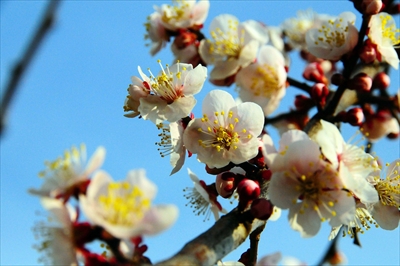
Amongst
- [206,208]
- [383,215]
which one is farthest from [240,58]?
[383,215]

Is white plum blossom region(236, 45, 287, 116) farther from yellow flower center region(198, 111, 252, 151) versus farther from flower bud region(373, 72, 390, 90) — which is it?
yellow flower center region(198, 111, 252, 151)

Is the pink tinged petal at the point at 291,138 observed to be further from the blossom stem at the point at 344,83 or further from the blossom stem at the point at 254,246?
the blossom stem at the point at 344,83

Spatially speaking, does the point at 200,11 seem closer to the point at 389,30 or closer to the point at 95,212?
the point at 389,30

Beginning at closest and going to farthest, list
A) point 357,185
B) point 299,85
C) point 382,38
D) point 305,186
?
1. point 357,185
2. point 305,186
3. point 382,38
4. point 299,85

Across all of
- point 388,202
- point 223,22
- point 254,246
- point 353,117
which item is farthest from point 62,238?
point 223,22

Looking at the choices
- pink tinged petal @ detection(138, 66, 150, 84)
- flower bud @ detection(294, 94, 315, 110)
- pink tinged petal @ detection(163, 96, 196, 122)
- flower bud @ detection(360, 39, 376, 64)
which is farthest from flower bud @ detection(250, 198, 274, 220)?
flower bud @ detection(294, 94, 315, 110)

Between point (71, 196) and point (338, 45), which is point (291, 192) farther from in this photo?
point (338, 45)

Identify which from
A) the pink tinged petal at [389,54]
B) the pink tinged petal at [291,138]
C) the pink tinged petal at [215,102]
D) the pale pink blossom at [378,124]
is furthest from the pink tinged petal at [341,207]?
the pale pink blossom at [378,124]
